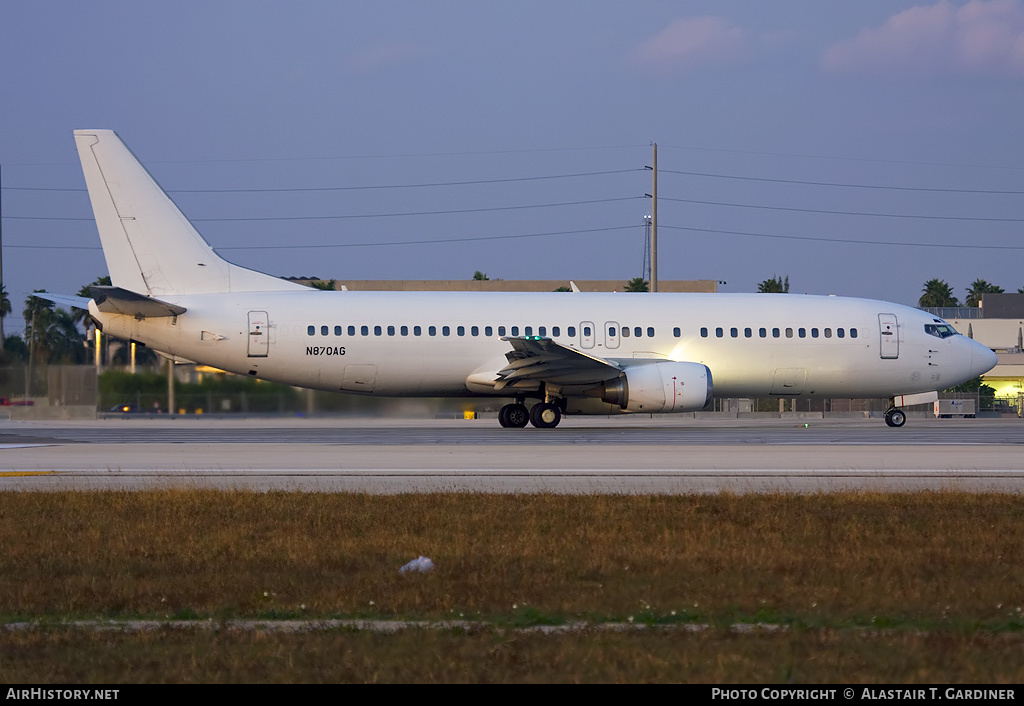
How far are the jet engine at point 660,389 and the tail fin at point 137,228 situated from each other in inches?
432

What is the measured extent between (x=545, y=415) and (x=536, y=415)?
0.25 metres

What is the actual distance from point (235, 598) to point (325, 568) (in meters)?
1.36

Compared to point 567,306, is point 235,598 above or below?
below

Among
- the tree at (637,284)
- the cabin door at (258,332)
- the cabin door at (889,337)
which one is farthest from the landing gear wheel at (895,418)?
the tree at (637,284)

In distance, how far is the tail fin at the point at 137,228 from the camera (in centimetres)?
2938

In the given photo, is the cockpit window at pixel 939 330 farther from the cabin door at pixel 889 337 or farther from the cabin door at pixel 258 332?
the cabin door at pixel 258 332

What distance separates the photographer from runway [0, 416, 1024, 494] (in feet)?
53.5

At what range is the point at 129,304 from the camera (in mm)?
28672

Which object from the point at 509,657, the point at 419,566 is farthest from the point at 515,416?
the point at 509,657

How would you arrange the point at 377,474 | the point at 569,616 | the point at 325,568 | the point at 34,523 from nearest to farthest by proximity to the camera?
the point at 569,616, the point at 325,568, the point at 34,523, the point at 377,474

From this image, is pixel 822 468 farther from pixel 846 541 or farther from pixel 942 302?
pixel 942 302

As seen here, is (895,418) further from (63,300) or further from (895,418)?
(63,300)

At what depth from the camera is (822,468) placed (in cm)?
1859

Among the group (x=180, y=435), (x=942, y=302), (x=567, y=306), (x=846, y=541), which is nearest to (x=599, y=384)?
(x=567, y=306)
